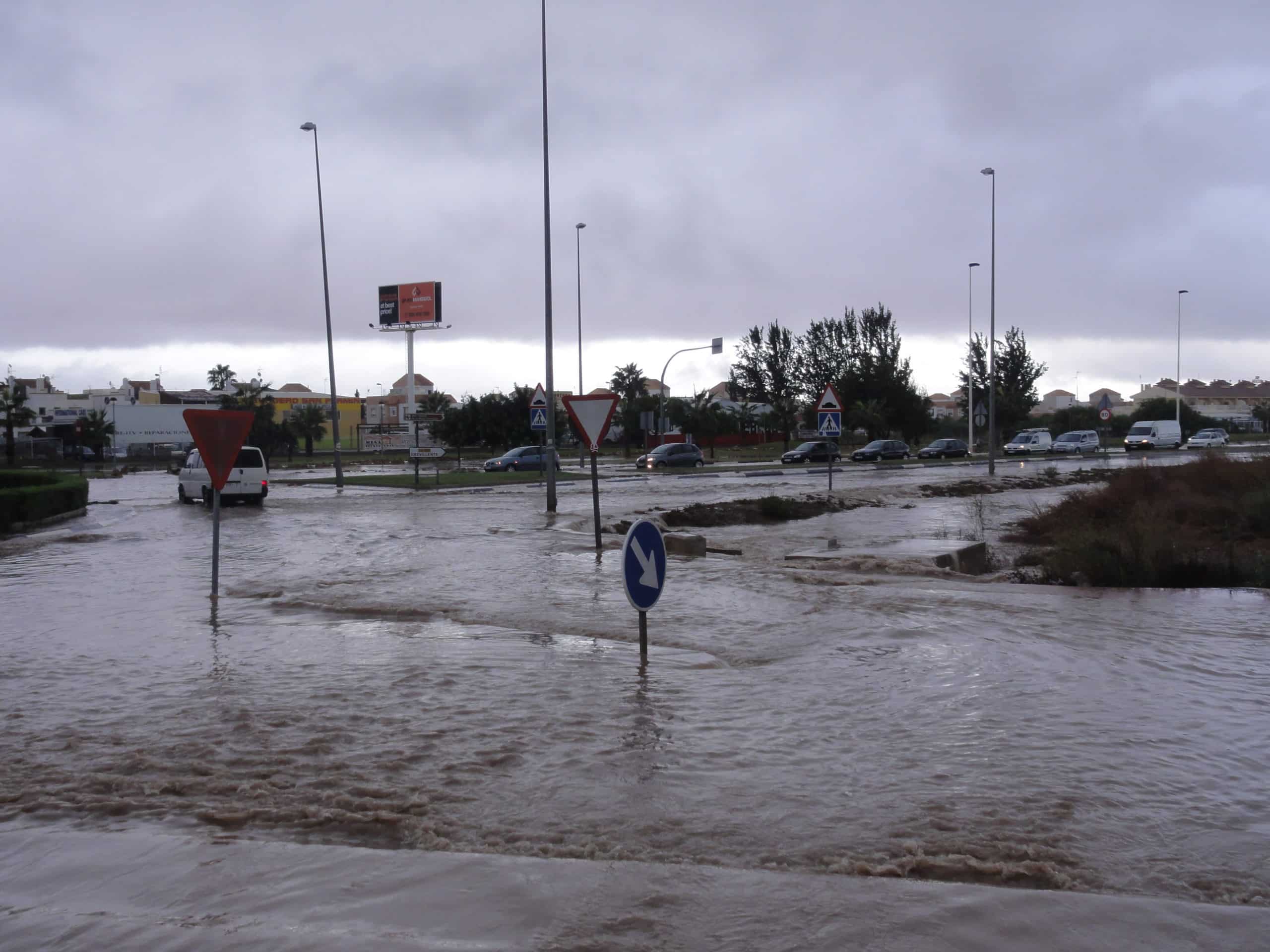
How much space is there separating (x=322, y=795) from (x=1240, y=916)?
13.1 ft

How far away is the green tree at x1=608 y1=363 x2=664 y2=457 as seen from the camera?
84375mm

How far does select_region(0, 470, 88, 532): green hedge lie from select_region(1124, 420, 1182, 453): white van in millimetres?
57494

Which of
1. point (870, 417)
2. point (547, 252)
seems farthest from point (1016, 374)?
point (547, 252)

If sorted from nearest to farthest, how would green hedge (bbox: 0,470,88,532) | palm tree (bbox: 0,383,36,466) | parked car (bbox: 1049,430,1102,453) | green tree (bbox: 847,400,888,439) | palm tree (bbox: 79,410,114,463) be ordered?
1. green hedge (bbox: 0,470,88,532)
2. parked car (bbox: 1049,430,1102,453)
3. palm tree (bbox: 0,383,36,466)
4. palm tree (bbox: 79,410,114,463)
5. green tree (bbox: 847,400,888,439)

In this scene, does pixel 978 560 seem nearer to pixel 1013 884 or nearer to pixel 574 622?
pixel 574 622

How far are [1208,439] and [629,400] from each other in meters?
45.0

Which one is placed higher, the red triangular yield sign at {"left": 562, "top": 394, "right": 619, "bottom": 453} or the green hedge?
the red triangular yield sign at {"left": 562, "top": 394, "right": 619, "bottom": 453}

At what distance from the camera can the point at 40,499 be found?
78.3 feet

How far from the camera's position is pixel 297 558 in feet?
53.5

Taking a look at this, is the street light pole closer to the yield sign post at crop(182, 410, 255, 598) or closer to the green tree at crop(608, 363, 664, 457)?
the yield sign post at crop(182, 410, 255, 598)

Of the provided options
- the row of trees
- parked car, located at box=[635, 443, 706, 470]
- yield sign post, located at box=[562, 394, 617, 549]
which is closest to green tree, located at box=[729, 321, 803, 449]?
the row of trees

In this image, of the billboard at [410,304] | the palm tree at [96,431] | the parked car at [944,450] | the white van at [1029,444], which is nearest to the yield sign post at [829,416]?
the parked car at [944,450]

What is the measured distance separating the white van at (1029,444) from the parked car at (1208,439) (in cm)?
856

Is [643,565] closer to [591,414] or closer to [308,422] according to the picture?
[591,414]
